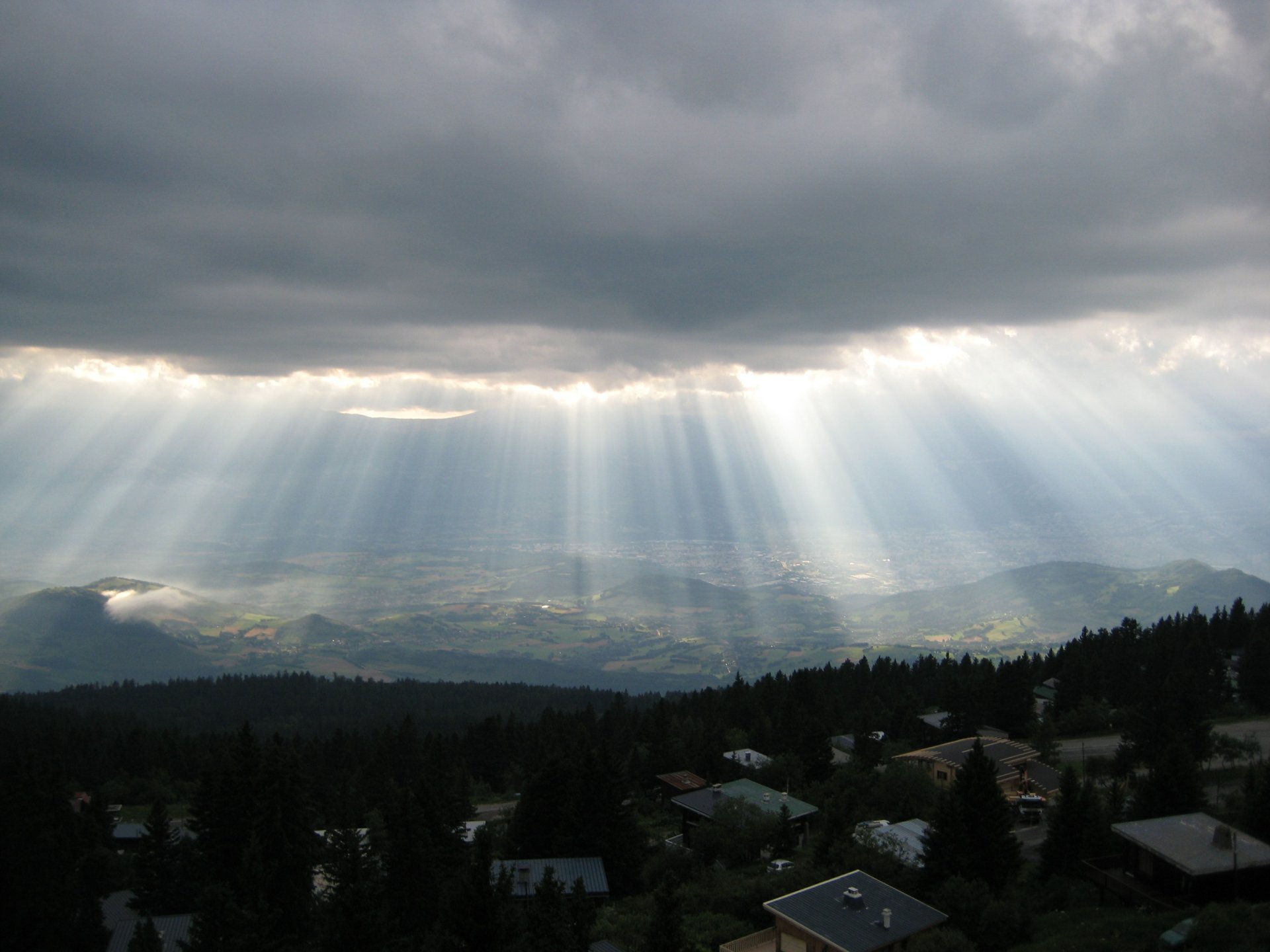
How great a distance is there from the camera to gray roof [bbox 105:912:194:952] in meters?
26.6

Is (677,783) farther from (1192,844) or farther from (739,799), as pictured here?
(1192,844)

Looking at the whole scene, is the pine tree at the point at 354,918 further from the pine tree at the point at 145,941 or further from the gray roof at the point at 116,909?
the gray roof at the point at 116,909

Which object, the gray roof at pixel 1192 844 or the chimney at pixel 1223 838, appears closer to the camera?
the gray roof at pixel 1192 844

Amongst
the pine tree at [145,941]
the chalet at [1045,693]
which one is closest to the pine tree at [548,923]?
the pine tree at [145,941]

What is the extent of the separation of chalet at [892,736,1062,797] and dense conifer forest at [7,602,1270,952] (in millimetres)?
2366

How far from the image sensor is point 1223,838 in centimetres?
2159

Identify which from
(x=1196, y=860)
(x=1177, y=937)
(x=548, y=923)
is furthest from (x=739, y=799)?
(x=1177, y=937)

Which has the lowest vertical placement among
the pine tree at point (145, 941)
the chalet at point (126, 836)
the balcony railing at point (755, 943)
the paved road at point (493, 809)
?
the paved road at point (493, 809)

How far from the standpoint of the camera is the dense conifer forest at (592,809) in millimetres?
22281

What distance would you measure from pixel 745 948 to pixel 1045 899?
850cm

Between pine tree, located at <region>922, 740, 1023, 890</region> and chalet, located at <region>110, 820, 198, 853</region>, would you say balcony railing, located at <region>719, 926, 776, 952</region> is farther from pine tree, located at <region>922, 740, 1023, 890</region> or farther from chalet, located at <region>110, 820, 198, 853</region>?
chalet, located at <region>110, 820, 198, 853</region>

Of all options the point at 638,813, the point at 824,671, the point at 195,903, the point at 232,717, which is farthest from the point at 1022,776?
the point at 232,717

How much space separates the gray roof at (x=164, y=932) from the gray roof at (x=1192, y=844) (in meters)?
26.7

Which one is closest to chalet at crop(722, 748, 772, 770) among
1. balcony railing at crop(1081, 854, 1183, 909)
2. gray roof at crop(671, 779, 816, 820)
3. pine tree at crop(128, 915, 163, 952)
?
gray roof at crop(671, 779, 816, 820)
